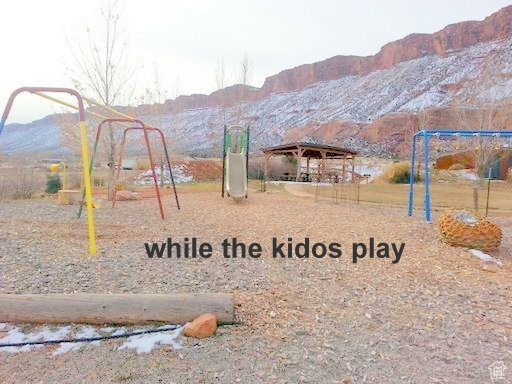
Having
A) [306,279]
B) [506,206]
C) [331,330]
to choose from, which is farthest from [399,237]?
[506,206]

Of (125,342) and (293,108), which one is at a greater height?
(293,108)

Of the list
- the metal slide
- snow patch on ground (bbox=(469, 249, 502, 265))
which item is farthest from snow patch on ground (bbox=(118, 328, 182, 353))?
the metal slide

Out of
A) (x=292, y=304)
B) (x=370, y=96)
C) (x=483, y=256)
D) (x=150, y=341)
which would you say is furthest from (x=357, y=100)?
(x=150, y=341)

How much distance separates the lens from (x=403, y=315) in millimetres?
3123

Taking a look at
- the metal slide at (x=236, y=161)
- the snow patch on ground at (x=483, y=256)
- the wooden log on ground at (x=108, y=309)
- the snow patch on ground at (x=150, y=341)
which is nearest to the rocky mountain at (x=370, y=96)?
the metal slide at (x=236, y=161)

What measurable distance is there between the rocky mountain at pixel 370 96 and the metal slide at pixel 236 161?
21.4 metres

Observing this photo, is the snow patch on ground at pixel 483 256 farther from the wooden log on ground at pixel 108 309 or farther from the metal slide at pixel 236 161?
the metal slide at pixel 236 161

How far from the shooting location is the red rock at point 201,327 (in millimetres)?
2627

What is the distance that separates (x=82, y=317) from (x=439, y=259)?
4.24 m

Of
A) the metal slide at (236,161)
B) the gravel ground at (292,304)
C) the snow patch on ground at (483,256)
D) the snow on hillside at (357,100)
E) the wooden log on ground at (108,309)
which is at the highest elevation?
the snow on hillside at (357,100)

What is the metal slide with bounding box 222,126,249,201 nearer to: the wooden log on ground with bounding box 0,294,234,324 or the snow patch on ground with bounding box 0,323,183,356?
the wooden log on ground with bounding box 0,294,234,324

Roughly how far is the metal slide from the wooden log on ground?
785 cm

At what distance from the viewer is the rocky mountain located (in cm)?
5441

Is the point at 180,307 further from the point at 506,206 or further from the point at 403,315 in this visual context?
the point at 506,206
